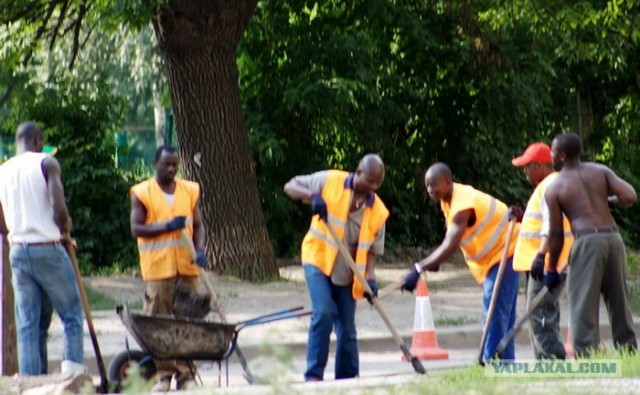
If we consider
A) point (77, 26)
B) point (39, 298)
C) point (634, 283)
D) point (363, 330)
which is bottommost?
point (634, 283)

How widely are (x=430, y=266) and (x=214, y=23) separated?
8182 mm

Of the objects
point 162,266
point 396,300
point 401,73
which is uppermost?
point 401,73

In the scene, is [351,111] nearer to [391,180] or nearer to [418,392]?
[391,180]

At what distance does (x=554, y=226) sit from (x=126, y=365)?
2.93 metres

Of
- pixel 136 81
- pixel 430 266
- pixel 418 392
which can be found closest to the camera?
pixel 418 392

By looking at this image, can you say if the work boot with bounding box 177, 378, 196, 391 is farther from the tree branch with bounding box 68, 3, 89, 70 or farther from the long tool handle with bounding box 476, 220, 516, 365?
the tree branch with bounding box 68, 3, 89, 70

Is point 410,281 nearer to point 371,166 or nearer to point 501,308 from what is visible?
point 371,166

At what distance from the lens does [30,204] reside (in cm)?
930

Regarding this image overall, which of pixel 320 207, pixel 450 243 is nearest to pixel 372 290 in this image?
pixel 450 243

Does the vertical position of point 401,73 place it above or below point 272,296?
above

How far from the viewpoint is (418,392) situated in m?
6.46

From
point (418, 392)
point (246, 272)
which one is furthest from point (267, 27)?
point (418, 392)

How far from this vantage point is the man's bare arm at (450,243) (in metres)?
9.60

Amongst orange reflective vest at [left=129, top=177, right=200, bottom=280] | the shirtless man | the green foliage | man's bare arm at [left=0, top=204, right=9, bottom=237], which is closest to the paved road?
orange reflective vest at [left=129, top=177, right=200, bottom=280]
